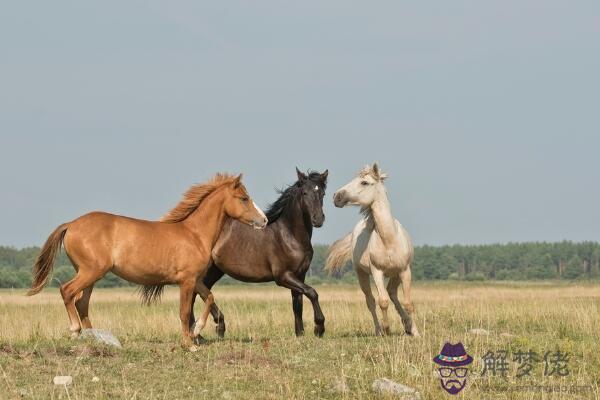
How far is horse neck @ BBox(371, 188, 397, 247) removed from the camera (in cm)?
1373

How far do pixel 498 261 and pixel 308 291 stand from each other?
456 feet

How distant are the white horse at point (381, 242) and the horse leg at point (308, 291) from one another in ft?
3.12

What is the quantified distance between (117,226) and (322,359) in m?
3.37

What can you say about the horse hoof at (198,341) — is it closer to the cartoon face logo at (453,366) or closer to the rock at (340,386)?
the cartoon face logo at (453,366)

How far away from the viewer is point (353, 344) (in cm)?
1174

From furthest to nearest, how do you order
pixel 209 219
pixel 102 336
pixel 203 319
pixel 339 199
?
pixel 339 199 → pixel 209 219 → pixel 203 319 → pixel 102 336

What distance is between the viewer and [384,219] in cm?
1382

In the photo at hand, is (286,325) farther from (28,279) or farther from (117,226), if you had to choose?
(28,279)

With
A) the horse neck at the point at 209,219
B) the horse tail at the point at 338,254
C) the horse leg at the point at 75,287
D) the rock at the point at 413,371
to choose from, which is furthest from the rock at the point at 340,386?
the horse tail at the point at 338,254

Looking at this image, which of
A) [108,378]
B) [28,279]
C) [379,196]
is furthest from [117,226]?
[28,279]

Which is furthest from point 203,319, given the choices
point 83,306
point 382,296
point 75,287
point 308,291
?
point 382,296

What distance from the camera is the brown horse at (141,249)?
11625 mm

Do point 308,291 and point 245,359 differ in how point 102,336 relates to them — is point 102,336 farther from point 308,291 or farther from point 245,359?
point 308,291

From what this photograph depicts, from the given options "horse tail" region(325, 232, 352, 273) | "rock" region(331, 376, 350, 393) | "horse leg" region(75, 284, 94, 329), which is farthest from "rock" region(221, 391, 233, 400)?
"horse tail" region(325, 232, 352, 273)
